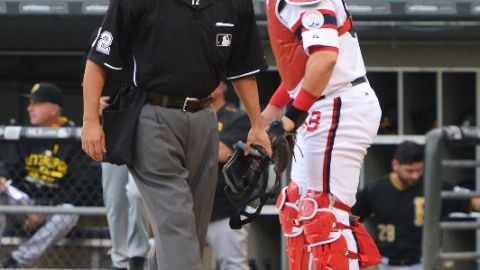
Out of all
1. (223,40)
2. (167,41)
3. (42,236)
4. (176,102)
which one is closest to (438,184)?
(223,40)

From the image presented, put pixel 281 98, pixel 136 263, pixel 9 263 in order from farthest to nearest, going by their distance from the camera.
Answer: pixel 9 263
pixel 136 263
pixel 281 98

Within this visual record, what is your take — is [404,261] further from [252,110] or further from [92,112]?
[92,112]

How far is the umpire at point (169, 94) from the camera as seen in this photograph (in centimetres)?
502

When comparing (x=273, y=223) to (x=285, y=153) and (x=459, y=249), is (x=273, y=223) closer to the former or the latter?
(x=459, y=249)

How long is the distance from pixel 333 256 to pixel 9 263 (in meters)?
3.24

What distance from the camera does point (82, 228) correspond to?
8.07 metres

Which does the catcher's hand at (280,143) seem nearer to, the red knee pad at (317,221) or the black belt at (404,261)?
the red knee pad at (317,221)

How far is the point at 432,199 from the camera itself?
19.8 feet

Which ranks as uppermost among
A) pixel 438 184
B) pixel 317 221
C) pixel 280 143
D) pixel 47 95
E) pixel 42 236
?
pixel 47 95

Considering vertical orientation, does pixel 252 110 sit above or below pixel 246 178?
above

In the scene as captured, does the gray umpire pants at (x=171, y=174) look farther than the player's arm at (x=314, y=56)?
No

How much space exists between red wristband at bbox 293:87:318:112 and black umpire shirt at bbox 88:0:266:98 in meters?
0.41

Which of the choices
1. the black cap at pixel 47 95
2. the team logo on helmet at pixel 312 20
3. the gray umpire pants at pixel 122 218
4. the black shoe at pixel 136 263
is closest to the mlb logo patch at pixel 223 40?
the team logo on helmet at pixel 312 20

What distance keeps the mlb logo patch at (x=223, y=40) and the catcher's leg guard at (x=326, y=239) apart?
2.88 ft
